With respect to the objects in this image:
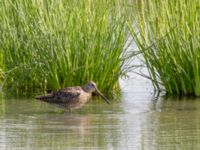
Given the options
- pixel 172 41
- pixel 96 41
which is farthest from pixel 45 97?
pixel 172 41

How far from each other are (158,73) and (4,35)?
216 centimetres

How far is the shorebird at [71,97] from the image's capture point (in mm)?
10773

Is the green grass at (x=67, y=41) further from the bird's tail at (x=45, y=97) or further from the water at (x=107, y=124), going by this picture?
the bird's tail at (x=45, y=97)

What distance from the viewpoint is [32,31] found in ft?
37.9

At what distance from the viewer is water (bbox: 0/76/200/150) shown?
839 centimetres

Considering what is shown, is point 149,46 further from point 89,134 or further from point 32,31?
point 89,134

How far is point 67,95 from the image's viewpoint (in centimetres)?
1080

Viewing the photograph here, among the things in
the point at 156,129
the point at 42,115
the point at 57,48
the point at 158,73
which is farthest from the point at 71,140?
the point at 158,73

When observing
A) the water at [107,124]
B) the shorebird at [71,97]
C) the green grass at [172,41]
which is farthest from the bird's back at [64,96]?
the green grass at [172,41]

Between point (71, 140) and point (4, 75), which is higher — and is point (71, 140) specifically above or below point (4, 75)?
above

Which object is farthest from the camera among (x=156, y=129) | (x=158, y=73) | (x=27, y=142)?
(x=158, y=73)

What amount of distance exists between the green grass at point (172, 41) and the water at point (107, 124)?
28 cm

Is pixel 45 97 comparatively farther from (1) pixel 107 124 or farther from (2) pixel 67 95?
(1) pixel 107 124

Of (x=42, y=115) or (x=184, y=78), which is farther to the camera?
(x=184, y=78)
